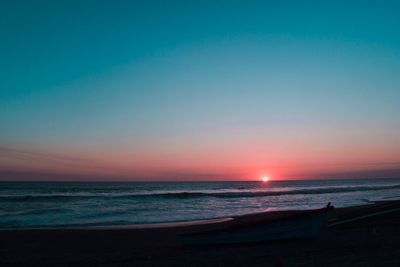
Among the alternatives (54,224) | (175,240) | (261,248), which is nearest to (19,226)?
(54,224)

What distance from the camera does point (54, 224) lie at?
814 inches

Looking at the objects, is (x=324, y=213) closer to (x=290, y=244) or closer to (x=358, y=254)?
(x=290, y=244)

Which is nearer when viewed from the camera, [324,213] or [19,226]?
[324,213]

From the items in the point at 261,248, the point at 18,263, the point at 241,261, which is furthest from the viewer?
the point at 261,248

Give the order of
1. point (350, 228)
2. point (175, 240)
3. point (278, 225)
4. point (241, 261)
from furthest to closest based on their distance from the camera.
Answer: point (350, 228) → point (175, 240) → point (278, 225) → point (241, 261)

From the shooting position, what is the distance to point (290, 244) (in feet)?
40.4

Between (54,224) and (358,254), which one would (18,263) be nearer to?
(358,254)

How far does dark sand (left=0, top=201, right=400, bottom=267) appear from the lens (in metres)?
9.93

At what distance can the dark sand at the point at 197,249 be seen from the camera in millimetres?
9930

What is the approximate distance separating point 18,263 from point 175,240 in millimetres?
5226

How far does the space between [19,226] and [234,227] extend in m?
12.2

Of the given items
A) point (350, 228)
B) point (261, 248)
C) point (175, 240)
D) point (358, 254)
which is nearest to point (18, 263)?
point (175, 240)

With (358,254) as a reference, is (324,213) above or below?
above

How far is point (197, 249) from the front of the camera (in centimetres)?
1205
